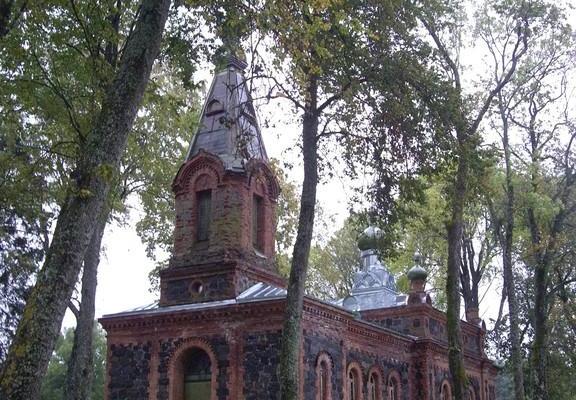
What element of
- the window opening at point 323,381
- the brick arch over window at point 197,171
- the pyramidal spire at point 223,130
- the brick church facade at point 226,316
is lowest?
the window opening at point 323,381

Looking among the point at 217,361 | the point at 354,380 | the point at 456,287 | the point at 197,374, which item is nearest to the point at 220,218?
the point at 217,361

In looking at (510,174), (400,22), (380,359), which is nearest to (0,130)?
(400,22)

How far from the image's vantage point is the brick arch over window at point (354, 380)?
18.8 metres

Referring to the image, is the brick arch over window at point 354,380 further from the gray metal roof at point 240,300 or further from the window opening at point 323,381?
the gray metal roof at point 240,300

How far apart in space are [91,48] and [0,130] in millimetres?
6203

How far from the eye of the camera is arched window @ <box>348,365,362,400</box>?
1889 centimetres

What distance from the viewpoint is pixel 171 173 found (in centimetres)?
2175

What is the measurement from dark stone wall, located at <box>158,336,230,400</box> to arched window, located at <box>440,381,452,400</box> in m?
10.2

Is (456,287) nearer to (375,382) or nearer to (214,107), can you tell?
(375,382)

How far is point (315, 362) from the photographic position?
16.8 meters

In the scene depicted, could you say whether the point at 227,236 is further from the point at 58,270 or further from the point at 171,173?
the point at 58,270

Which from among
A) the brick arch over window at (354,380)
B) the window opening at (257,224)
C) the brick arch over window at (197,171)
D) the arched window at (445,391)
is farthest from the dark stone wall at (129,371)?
the arched window at (445,391)

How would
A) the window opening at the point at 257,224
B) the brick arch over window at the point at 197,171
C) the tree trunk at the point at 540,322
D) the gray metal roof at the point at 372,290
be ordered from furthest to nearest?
the gray metal roof at the point at 372,290, the tree trunk at the point at 540,322, the window opening at the point at 257,224, the brick arch over window at the point at 197,171

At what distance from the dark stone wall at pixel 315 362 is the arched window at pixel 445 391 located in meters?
7.18
